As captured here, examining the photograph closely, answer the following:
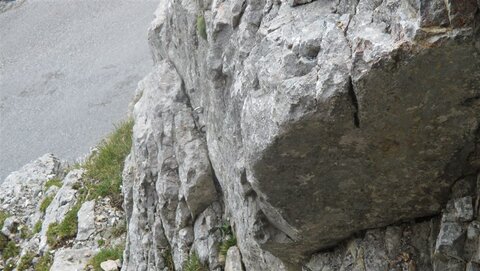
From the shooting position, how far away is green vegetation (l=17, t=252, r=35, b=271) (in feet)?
59.4

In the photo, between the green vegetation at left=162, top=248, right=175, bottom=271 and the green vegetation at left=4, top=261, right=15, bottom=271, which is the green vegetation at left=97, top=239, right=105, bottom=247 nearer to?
the green vegetation at left=4, top=261, right=15, bottom=271

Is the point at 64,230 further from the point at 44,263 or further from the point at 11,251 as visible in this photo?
the point at 11,251

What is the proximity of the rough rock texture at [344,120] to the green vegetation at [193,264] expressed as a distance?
1.86 metres

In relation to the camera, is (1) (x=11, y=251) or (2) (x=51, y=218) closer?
(2) (x=51, y=218)

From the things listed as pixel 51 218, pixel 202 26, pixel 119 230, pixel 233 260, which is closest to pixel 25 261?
pixel 51 218

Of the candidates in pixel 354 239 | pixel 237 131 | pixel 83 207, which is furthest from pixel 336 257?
pixel 83 207

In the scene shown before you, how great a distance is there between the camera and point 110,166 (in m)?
19.3

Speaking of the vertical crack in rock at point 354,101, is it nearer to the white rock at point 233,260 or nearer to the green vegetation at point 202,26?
the green vegetation at point 202,26

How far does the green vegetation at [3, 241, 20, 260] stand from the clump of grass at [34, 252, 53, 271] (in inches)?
80.0

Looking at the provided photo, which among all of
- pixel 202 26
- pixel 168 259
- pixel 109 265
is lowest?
pixel 168 259

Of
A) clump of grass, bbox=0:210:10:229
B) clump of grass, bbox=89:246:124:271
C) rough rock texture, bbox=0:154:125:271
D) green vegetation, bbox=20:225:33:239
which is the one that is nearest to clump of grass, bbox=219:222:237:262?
clump of grass, bbox=89:246:124:271

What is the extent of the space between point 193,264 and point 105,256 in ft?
19.5

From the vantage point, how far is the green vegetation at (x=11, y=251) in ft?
63.7

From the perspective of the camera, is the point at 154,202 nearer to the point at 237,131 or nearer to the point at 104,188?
the point at 237,131
